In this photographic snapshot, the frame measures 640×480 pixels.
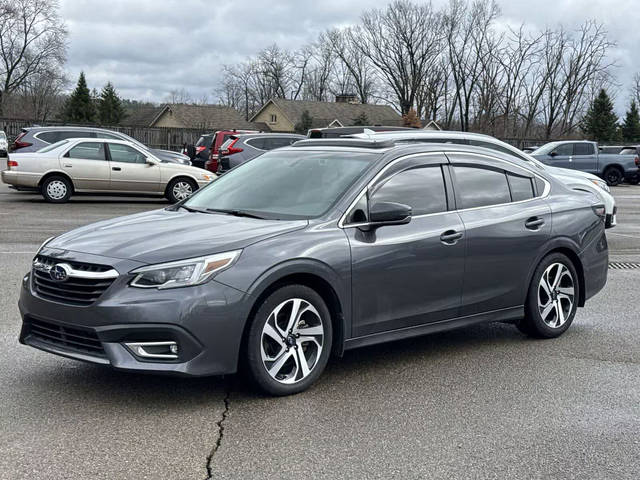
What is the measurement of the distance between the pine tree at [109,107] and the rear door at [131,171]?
185 feet

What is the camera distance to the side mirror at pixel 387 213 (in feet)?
17.9

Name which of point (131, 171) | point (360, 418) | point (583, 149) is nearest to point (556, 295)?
point (360, 418)

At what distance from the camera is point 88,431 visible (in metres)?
4.48

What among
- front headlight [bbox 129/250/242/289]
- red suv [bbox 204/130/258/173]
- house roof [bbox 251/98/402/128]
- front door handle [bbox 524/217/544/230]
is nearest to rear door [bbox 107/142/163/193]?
red suv [bbox 204/130/258/173]

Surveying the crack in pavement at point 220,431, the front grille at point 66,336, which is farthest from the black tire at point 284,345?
the front grille at point 66,336

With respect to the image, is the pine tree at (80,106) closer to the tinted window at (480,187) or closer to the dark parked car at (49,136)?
the dark parked car at (49,136)

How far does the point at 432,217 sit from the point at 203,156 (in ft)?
87.2

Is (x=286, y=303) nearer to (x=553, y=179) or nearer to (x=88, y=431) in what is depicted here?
(x=88, y=431)

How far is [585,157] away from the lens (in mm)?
33188

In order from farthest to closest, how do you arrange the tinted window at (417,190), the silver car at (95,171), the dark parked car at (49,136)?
the dark parked car at (49,136), the silver car at (95,171), the tinted window at (417,190)

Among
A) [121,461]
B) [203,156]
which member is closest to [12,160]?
[203,156]

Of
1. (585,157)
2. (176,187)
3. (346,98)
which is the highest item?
(346,98)

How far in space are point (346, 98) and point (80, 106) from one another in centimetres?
3046

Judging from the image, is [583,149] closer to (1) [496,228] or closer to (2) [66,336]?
(1) [496,228]
